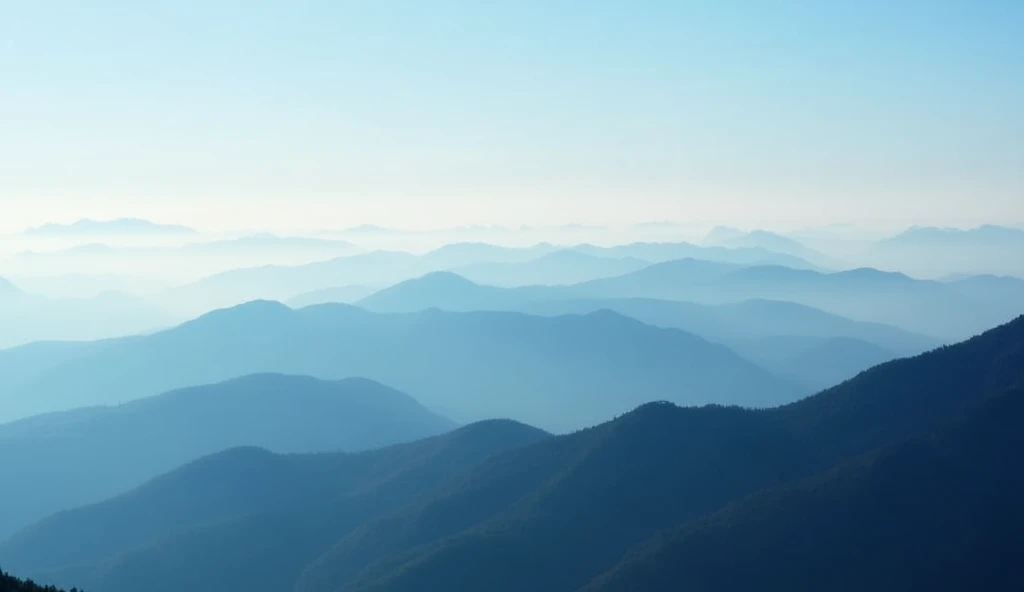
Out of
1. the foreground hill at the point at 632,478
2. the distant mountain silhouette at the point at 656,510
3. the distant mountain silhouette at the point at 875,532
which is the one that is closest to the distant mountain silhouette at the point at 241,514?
the distant mountain silhouette at the point at 656,510

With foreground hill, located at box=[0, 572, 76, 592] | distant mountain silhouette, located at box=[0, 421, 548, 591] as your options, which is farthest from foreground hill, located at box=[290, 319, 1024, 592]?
foreground hill, located at box=[0, 572, 76, 592]

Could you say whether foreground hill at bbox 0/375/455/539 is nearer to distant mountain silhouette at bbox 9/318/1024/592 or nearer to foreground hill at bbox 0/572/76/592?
distant mountain silhouette at bbox 9/318/1024/592

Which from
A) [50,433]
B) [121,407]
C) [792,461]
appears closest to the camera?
[792,461]

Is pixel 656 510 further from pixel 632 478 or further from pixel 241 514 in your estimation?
pixel 241 514

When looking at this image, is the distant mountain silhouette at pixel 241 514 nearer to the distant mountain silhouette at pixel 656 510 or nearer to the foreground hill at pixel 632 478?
the distant mountain silhouette at pixel 656 510

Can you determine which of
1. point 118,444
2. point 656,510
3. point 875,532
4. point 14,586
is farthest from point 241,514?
point 118,444

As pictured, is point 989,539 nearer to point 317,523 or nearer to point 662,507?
point 662,507

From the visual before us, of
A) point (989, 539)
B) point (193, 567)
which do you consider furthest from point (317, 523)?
point (989, 539)
